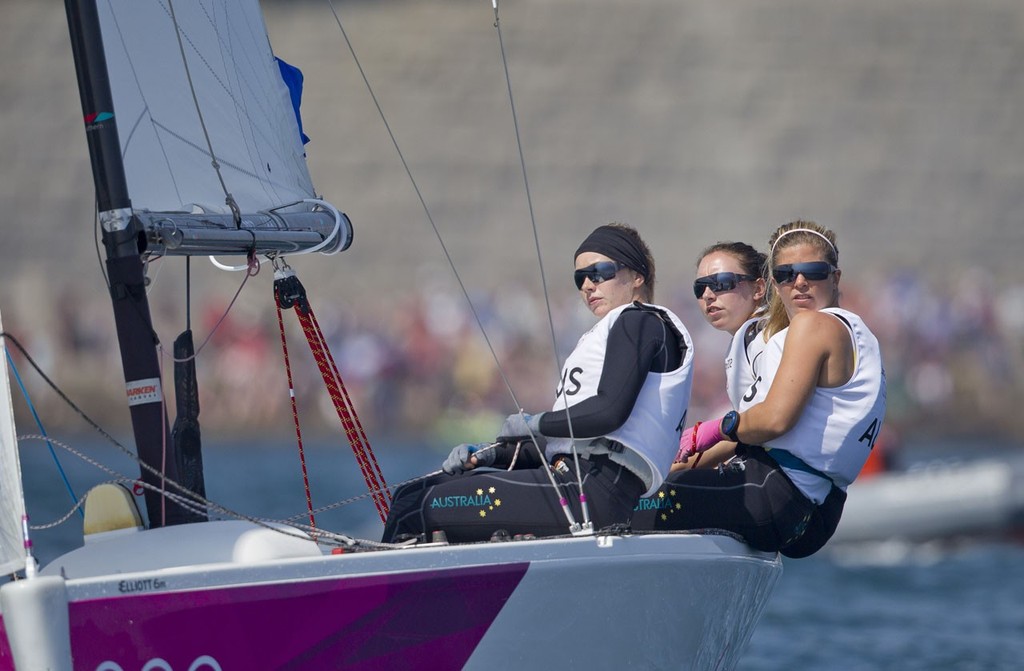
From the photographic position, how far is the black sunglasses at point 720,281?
17.2 ft

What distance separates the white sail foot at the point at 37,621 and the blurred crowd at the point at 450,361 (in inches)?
Result: 750

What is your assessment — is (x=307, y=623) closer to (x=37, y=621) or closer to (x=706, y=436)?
(x=37, y=621)

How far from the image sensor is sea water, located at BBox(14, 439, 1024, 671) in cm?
848

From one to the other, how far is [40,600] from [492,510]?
52.9 inches

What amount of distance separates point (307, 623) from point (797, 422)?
5.11ft

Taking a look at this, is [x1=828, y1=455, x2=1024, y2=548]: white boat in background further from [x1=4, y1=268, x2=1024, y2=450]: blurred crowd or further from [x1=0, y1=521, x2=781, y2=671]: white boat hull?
[x1=4, y1=268, x2=1024, y2=450]: blurred crowd

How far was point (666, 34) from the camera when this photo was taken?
29.2 metres

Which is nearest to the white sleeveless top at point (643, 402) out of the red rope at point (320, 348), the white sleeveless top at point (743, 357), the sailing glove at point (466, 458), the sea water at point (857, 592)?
the sailing glove at point (466, 458)

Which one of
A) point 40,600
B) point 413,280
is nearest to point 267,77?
point 40,600

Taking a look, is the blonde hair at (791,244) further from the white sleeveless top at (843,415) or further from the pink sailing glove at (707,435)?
the pink sailing glove at (707,435)

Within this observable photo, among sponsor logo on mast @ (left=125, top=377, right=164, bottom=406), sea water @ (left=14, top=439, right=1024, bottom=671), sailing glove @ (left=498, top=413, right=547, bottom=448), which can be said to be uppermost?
sponsor logo on mast @ (left=125, top=377, right=164, bottom=406)

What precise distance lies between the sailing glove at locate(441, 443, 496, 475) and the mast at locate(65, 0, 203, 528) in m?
0.73

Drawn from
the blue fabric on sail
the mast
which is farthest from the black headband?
the blue fabric on sail

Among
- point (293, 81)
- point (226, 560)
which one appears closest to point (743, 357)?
point (226, 560)
